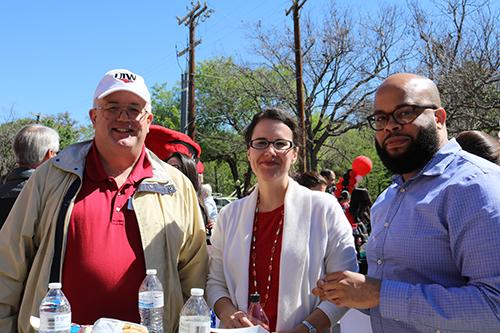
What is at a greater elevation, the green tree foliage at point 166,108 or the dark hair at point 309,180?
the green tree foliage at point 166,108

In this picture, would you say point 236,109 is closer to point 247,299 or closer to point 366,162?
point 366,162

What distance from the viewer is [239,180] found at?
33.7 meters

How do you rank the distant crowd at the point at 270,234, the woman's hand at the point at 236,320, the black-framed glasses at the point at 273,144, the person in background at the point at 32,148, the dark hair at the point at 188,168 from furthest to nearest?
the dark hair at the point at 188,168 < the person in background at the point at 32,148 < the black-framed glasses at the point at 273,144 < the woman's hand at the point at 236,320 < the distant crowd at the point at 270,234

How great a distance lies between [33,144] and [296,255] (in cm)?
249

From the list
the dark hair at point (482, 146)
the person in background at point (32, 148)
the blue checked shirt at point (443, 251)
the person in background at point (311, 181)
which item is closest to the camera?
the blue checked shirt at point (443, 251)

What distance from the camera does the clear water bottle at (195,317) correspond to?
2020mm

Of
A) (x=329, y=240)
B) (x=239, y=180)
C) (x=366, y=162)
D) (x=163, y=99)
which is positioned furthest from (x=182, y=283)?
(x=163, y=99)

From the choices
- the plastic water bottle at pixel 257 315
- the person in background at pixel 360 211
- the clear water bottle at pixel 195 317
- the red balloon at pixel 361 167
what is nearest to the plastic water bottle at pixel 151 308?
the clear water bottle at pixel 195 317

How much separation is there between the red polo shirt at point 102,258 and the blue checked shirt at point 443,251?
130 centimetres

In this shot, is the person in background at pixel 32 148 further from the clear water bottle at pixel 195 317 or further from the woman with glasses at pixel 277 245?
the clear water bottle at pixel 195 317

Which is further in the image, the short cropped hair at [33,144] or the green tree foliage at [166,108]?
the green tree foliage at [166,108]

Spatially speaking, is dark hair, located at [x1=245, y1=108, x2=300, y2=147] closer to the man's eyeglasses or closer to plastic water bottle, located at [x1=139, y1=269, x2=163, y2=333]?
the man's eyeglasses

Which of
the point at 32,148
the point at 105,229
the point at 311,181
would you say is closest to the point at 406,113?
the point at 105,229

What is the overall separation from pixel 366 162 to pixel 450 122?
5.89 meters
